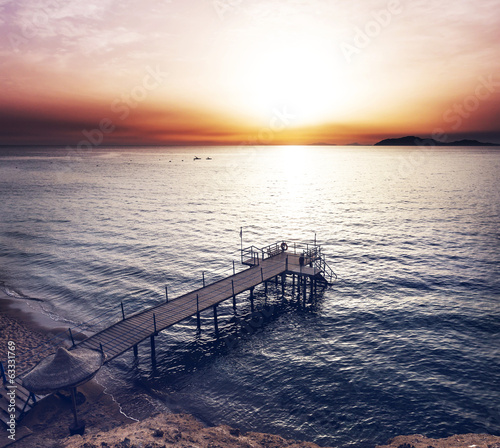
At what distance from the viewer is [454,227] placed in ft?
204

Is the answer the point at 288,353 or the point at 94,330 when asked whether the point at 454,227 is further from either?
the point at 94,330

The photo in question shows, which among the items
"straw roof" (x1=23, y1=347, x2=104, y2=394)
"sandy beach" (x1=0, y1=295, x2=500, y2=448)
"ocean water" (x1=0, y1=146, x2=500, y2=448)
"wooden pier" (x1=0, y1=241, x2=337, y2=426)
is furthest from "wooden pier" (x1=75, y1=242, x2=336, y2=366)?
"sandy beach" (x1=0, y1=295, x2=500, y2=448)

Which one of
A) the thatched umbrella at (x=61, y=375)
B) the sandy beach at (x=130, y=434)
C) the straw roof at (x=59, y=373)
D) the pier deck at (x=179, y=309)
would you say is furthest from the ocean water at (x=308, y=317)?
the straw roof at (x=59, y=373)

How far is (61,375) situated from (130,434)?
4.74 metres

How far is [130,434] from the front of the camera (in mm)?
17344

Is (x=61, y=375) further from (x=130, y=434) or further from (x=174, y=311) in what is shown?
(x=174, y=311)

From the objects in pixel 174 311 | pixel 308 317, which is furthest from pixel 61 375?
pixel 308 317

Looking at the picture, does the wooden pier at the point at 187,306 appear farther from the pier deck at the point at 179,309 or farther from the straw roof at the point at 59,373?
the straw roof at the point at 59,373

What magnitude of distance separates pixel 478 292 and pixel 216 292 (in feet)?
91.2

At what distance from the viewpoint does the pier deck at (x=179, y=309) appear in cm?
2283

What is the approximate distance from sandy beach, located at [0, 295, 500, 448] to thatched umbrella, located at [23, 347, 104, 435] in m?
1.15

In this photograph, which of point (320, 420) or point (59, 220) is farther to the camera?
point (59, 220)

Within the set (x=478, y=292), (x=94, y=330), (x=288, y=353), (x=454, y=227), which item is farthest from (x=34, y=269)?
(x=454, y=227)

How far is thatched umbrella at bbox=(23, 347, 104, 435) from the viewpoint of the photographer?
1728 cm
